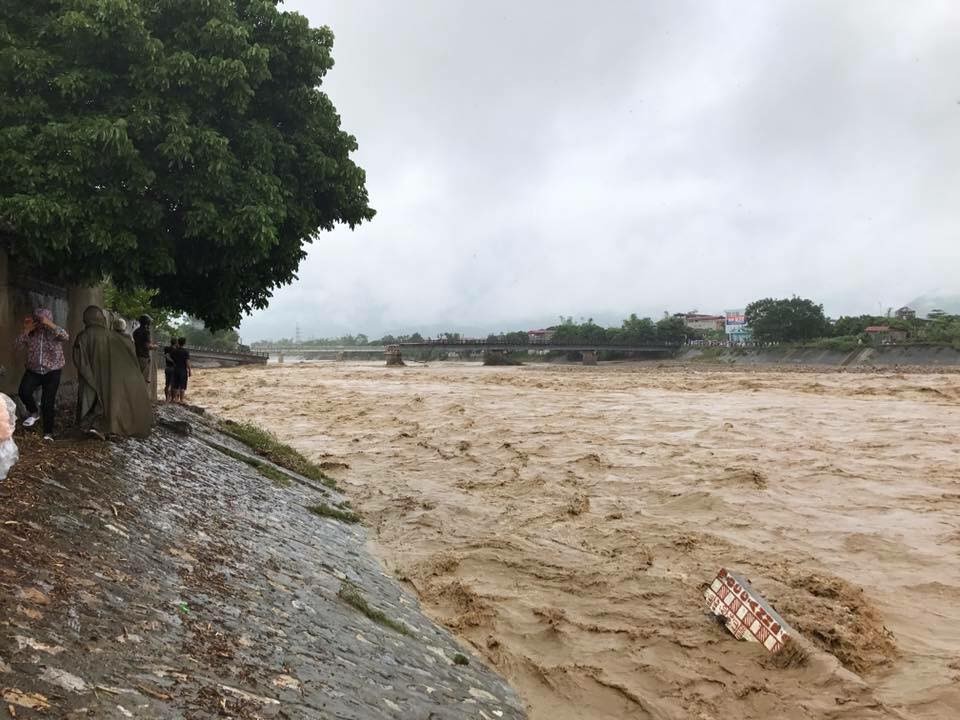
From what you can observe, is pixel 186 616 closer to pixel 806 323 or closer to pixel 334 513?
pixel 334 513

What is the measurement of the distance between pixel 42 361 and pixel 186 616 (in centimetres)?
555

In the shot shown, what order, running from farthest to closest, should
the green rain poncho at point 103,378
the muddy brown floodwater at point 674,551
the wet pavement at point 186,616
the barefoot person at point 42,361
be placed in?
1. the green rain poncho at point 103,378
2. the barefoot person at point 42,361
3. the muddy brown floodwater at point 674,551
4. the wet pavement at point 186,616

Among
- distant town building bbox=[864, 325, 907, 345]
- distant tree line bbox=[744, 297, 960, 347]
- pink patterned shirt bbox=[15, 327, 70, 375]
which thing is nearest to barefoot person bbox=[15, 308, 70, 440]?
pink patterned shirt bbox=[15, 327, 70, 375]

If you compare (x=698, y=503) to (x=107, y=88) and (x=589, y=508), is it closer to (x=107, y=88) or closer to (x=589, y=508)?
(x=589, y=508)

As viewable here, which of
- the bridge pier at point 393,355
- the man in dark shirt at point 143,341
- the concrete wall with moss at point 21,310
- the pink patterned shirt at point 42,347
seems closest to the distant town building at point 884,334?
the bridge pier at point 393,355

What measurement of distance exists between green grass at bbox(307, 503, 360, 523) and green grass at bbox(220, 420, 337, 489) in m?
2.09

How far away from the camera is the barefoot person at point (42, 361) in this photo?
7836 mm

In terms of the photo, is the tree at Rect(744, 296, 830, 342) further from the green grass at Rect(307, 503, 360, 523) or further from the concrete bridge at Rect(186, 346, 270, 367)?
the green grass at Rect(307, 503, 360, 523)

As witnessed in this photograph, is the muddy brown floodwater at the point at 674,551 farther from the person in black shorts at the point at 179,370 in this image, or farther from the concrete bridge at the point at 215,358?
the concrete bridge at the point at 215,358

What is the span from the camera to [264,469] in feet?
36.8

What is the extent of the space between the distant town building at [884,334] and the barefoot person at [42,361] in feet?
253

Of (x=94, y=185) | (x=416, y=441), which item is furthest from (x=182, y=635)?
(x=416, y=441)

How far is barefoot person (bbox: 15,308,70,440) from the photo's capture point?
25.7ft

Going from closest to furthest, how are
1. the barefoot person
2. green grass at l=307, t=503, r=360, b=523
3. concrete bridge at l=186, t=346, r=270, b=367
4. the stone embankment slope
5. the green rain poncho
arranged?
the barefoot person, the green rain poncho, green grass at l=307, t=503, r=360, b=523, the stone embankment slope, concrete bridge at l=186, t=346, r=270, b=367
